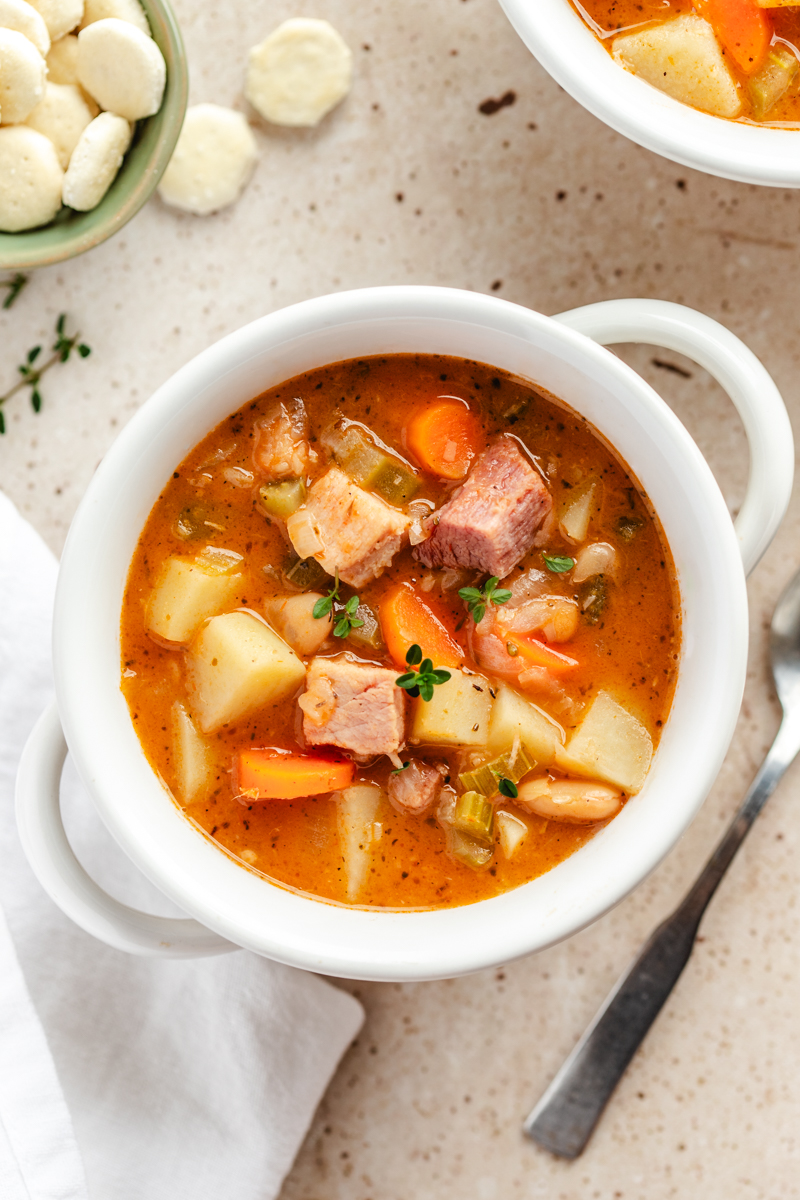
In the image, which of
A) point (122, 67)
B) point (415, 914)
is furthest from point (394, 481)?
point (122, 67)

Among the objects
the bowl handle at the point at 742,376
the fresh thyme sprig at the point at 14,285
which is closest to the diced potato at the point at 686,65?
the bowl handle at the point at 742,376

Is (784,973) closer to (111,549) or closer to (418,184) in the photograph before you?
(111,549)

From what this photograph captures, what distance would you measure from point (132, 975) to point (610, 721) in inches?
54.7

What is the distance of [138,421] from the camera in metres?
1.77

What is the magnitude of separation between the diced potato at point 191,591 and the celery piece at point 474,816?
597 mm

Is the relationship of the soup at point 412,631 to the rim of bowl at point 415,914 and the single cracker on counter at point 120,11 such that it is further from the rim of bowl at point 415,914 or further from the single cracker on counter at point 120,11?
the single cracker on counter at point 120,11

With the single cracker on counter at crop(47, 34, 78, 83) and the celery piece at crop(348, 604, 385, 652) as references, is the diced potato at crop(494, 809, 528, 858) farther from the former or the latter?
the single cracker on counter at crop(47, 34, 78, 83)

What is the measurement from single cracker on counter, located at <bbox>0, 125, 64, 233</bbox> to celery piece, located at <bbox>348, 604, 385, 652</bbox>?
49.1 inches

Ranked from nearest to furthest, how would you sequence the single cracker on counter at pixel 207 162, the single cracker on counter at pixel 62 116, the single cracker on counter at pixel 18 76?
the single cracker on counter at pixel 18 76 < the single cracker on counter at pixel 62 116 < the single cracker on counter at pixel 207 162

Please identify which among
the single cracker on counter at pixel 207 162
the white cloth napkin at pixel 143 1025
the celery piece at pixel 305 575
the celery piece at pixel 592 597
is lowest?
the white cloth napkin at pixel 143 1025

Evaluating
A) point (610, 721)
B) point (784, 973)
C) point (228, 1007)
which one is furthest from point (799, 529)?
point (228, 1007)

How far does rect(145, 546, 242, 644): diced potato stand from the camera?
1.93 m

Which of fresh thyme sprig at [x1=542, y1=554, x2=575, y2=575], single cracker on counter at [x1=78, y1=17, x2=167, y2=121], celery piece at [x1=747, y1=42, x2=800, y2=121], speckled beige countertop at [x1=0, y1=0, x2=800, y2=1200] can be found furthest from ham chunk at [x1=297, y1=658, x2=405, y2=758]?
celery piece at [x1=747, y1=42, x2=800, y2=121]

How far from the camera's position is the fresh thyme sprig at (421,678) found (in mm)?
1827
